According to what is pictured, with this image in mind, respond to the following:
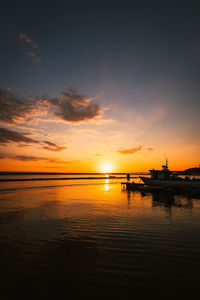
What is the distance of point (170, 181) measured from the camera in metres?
48.2

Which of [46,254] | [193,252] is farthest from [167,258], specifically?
[46,254]

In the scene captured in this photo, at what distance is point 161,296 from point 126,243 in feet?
15.5

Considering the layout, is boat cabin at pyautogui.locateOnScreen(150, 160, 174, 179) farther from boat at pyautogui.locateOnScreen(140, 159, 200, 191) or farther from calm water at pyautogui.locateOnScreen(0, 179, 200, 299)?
calm water at pyautogui.locateOnScreen(0, 179, 200, 299)

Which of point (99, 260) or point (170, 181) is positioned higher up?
point (170, 181)

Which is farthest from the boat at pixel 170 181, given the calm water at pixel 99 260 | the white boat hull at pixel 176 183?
the calm water at pixel 99 260

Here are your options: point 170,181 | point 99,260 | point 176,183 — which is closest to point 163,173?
point 170,181

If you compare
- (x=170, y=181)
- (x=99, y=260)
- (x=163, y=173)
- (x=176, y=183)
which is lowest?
(x=99, y=260)

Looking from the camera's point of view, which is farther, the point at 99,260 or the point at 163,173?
the point at 163,173

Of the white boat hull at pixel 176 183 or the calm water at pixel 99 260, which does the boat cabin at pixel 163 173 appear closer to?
the white boat hull at pixel 176 183

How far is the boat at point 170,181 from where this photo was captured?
44.2 metres

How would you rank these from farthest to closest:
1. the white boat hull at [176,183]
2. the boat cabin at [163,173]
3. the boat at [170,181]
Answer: the boat cabin at [163,173] < the boat at [170,181] < the white boat hull at [176,183]

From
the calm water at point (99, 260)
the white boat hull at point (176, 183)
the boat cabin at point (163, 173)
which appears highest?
the boat cabin at point (163, 173)

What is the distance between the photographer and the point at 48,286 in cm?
641

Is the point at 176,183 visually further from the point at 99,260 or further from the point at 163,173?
the point at 99,260
